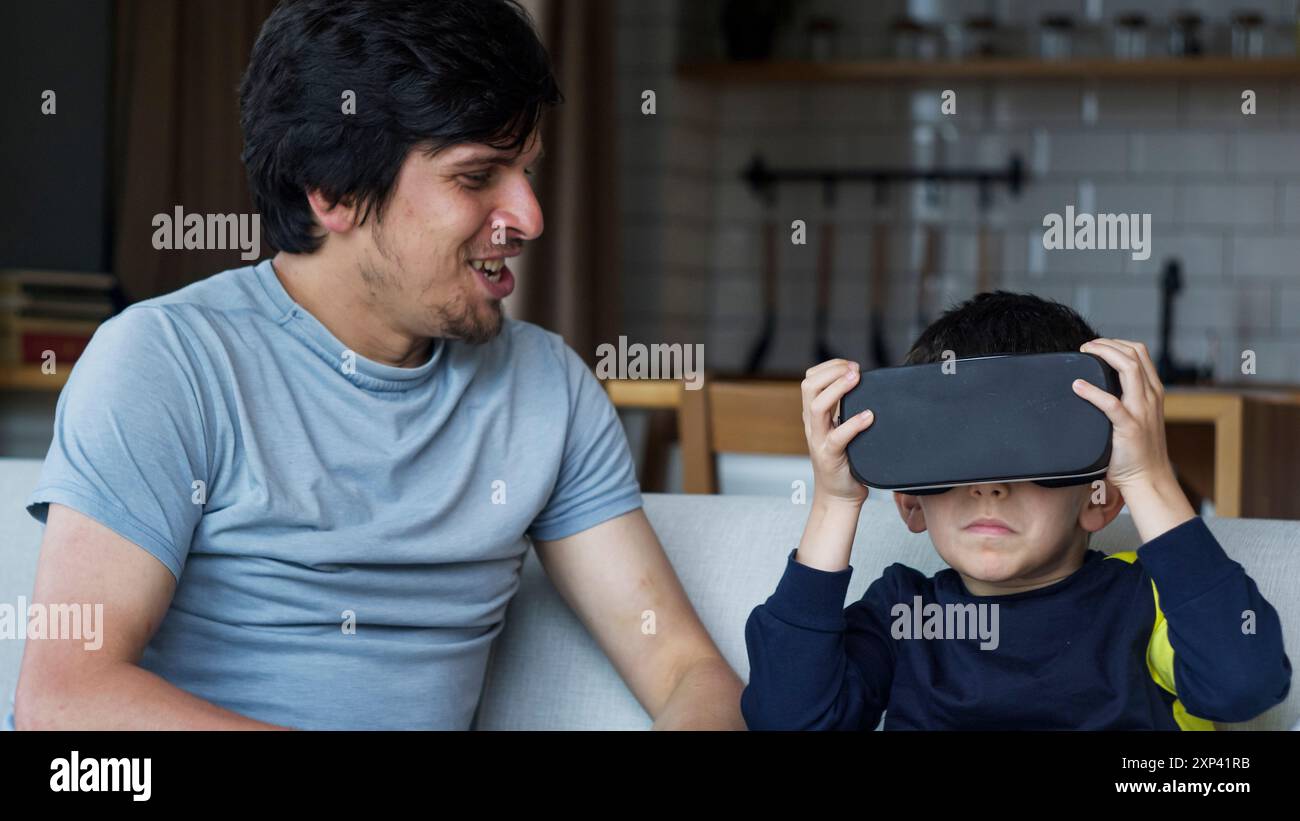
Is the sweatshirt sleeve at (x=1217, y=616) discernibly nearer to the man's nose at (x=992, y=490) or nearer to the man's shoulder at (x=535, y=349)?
the man's nose at (x=992, y=490)

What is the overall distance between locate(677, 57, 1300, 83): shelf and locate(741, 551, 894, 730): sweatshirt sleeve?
3002 millimetres

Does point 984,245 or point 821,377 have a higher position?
point 984,245

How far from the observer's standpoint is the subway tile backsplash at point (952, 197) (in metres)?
3.76

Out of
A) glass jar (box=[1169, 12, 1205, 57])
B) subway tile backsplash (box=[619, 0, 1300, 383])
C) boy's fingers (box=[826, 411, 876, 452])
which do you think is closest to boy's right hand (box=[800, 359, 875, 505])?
boy's fingers (box=[826, 411, 876, 452])

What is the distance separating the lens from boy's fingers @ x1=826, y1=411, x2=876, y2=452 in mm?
864

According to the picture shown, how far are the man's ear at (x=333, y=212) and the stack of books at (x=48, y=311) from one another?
1450mm

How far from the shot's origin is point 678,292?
12.8 feet

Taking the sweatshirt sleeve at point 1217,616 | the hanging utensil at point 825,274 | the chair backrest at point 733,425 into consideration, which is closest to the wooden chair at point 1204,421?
the chair backrest at point 733,425

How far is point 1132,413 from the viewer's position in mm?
833

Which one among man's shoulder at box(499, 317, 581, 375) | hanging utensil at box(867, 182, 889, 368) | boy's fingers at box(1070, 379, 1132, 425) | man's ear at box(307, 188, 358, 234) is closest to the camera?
boy's fingers at box(1070, 379, 1132, 425)

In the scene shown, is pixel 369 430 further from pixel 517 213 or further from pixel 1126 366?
pixel 1126 366

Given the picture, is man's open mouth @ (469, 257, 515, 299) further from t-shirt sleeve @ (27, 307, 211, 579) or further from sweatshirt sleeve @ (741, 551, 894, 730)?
sweatshirt sleeve @ (741, 551, 894, 730)

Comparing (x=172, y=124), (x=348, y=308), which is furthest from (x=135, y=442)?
(x=172, y=124)

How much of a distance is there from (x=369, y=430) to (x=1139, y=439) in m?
0.58
